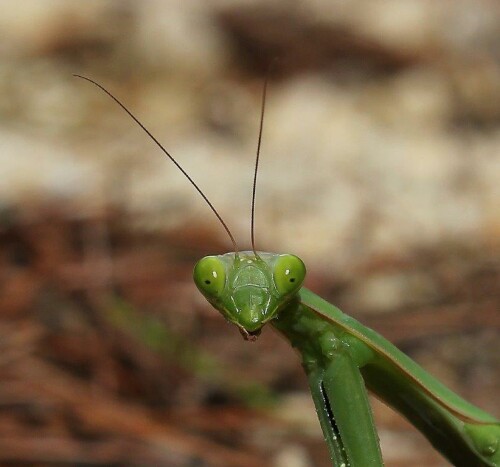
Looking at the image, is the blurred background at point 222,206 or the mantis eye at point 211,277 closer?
the mantis eye at point 211,277

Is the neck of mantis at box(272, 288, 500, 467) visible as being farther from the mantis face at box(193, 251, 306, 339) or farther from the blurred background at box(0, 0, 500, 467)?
the blurred background at box(0, 0, 500, 467)

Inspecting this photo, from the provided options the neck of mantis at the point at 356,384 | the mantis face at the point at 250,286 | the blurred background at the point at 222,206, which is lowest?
the neck of mantis at the point at 356,384

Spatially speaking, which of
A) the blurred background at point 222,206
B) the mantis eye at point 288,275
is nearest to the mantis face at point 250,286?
the mantis eye at point 288,275

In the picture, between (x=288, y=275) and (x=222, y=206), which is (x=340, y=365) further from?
(x=222, y=206)

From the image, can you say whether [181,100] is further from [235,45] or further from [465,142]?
[465,142]

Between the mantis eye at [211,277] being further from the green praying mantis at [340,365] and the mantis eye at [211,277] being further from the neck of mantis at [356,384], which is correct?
the neck of mantis at [356,384]

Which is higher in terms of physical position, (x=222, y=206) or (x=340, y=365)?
(x=222, y=206)

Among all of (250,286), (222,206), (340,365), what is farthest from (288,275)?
(222,206)

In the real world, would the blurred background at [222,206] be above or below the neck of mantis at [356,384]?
above
